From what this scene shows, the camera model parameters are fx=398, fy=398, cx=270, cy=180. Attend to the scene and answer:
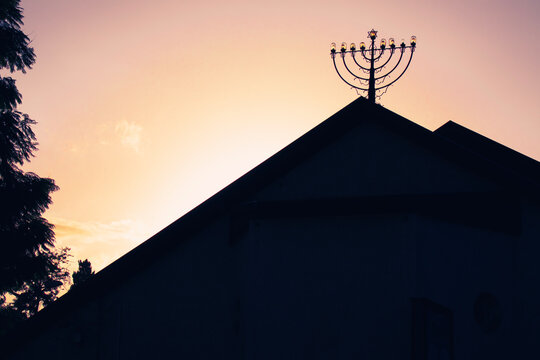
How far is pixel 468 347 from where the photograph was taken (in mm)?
7477

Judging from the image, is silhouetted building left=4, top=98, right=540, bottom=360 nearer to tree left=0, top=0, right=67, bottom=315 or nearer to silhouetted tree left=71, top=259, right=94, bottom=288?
tree left=0, top=0, right=67, bottom=315

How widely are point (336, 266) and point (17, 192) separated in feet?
48.5

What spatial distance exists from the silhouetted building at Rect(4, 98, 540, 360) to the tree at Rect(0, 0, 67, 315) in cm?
825

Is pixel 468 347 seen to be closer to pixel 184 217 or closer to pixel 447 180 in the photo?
pixel 447 180

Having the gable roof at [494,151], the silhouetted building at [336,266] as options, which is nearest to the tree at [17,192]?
the silhouetted building at [336,266]

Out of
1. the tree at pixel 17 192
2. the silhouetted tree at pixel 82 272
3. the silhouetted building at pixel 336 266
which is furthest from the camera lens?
the silhouetted tree at pixel 82 272

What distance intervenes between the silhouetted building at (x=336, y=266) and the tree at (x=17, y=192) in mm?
8253

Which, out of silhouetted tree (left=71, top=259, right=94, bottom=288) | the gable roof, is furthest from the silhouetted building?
silhouetted tree (left=71, top=259, right=94, bottom=288)

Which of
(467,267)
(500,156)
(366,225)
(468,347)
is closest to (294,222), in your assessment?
(366,225)

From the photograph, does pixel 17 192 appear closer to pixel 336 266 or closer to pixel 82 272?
pixel 336 266

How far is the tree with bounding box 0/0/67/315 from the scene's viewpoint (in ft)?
51.6

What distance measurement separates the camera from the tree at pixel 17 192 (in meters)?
15.7

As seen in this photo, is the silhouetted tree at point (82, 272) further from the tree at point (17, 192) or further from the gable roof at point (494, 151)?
the gable roof at point (494, 151)

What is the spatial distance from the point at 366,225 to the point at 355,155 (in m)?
2.02
